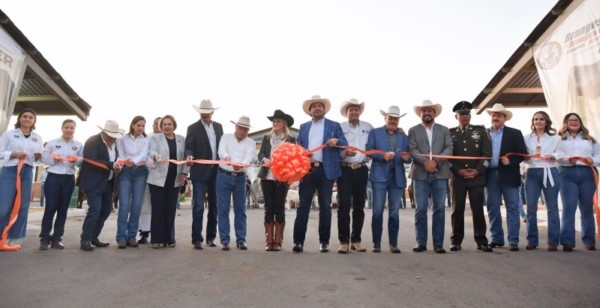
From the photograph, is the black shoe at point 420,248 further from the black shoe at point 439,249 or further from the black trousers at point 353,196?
the black trousers at point 353,196

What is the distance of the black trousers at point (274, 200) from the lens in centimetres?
694

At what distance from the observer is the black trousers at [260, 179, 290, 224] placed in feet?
22.8

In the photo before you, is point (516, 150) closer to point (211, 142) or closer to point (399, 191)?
point (399, 191)

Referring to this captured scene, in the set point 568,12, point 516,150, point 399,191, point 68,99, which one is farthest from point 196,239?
point 568,12

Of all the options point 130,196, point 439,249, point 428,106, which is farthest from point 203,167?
point 439,249

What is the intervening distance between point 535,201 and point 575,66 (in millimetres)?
4331

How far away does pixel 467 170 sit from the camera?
23.1 ft

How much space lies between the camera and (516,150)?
287 inches

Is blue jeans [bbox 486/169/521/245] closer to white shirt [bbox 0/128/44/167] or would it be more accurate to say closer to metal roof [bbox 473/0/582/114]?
metal roof [bbox 473/0/582/114]

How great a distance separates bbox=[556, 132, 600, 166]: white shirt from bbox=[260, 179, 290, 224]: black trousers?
4293 millimetres

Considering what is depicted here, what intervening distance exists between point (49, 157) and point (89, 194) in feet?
2.62

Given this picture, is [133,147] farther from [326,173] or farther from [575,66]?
[575,66]

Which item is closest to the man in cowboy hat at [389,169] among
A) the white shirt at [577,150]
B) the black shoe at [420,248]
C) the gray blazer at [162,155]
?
the black shoe at [420,248]

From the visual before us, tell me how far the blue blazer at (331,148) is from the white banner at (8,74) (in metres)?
6.52
